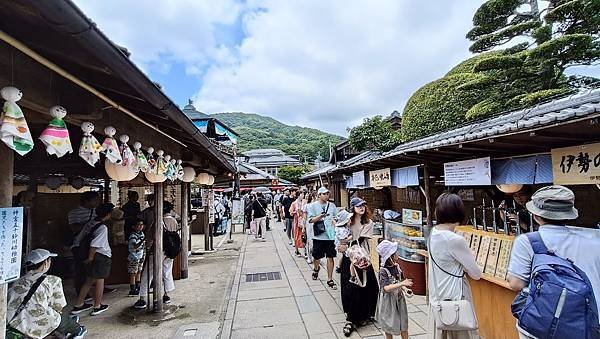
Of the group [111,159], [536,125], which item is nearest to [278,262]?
[111,159]

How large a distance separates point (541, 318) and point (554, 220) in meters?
0.67

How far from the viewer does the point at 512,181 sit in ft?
12.7

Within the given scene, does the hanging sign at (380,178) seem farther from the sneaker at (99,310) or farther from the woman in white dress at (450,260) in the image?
the sneaker at (99,310)

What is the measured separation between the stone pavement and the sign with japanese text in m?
2.93

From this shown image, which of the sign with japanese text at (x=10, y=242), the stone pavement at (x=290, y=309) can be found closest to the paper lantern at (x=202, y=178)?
the stone pavement at (x=290, y=309)

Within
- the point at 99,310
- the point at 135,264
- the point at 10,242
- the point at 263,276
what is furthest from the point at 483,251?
the point at 99,310

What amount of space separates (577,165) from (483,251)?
151 centimetres

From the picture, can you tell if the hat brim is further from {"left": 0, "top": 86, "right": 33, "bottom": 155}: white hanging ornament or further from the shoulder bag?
{"left": 0, "top": 86, "right": 33, "bottom": 155}: white hanging ornament

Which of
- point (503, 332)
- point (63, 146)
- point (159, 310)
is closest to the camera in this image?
point (63, 146)

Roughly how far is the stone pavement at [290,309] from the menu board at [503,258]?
4.23 ft

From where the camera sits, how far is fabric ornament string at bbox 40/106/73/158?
6.85 ft

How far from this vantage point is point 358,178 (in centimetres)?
902

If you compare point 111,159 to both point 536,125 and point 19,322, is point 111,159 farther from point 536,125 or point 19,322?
point 536,125

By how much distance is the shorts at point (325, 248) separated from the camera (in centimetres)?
628
